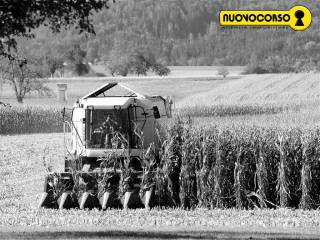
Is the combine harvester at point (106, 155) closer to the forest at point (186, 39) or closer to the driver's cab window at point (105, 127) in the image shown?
the driver's cab window at point (105, 127)

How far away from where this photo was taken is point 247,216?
603 inches

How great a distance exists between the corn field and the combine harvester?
1126 inches

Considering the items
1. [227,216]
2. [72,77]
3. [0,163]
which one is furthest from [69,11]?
[72,77]

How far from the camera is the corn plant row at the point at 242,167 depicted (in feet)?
56.0

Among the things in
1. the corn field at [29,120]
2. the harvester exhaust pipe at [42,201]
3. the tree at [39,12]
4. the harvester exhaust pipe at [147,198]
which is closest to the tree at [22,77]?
the corn field at [29,120]

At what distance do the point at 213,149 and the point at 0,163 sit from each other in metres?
12.6

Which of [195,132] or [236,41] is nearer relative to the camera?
[195,132]

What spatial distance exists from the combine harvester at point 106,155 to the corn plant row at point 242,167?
2.41ft

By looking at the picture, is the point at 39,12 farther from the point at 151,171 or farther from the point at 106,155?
the point at 106,155

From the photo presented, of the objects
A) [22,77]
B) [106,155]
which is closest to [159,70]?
[22,77]

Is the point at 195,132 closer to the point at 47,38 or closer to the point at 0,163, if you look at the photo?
the point at 0,163

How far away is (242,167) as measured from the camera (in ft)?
56.3

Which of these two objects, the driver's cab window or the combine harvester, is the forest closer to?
the combine harvester

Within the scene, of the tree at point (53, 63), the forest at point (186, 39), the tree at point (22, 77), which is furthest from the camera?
the forest at point (186, 39)
